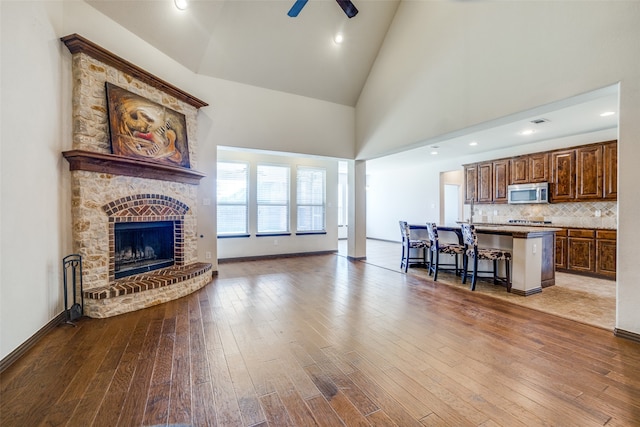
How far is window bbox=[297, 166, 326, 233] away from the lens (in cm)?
732

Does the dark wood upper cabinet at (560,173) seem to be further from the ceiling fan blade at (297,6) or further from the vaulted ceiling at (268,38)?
the ceiling fan blade at (297,6)

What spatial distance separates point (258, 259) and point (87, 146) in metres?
4.16

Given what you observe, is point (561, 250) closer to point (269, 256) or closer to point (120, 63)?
point (269, 256)

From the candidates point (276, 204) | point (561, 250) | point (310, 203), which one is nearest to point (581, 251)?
point (561, 250)

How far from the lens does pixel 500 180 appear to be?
6621 mm

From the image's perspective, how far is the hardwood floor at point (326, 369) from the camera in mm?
1640

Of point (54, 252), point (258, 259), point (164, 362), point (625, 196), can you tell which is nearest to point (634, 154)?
point (625, 196)

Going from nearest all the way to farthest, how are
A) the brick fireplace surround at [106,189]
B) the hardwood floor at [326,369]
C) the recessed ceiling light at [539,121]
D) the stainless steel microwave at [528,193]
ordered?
the hardwood floor at [326,369], the brick fireplace surround at [106,189], the recessed ceiling light at [539,121], the stainless steel microwave at [528,193]

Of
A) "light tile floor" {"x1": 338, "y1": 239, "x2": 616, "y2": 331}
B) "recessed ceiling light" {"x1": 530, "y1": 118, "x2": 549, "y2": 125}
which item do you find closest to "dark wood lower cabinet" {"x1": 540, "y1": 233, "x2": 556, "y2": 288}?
"light tile floor" {"x1": 338, "y1": 239, "x2": 616, "y2": 331}

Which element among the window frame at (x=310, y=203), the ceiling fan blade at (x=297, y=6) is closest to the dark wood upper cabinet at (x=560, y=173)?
the window frame at (x=310, y=203)

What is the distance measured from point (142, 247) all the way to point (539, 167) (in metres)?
7.72

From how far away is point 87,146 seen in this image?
3133 millimetres

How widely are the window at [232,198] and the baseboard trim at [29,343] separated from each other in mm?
3584

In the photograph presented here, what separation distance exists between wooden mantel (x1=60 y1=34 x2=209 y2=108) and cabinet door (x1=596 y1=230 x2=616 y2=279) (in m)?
7.46
